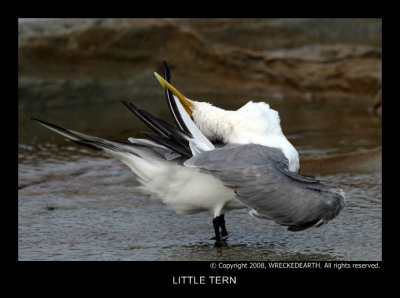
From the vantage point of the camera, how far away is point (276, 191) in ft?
10.9

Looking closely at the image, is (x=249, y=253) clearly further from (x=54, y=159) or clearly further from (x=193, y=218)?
(x=54, y=159)

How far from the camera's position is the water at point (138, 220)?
3.59m

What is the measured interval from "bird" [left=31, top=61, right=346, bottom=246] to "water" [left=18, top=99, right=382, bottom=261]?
0.82 ft

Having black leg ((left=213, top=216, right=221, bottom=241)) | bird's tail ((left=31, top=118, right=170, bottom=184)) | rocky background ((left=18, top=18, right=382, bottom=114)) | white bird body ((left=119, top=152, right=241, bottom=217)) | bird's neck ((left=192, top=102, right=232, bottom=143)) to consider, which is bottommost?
black leg ((left=213, top=216, right=221, bottom=241))

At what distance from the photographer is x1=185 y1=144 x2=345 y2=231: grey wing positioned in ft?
10.8

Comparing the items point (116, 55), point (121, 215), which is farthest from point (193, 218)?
point (116, 55)

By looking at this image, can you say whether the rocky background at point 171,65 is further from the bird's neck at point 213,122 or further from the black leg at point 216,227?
the black leg at point 216,227

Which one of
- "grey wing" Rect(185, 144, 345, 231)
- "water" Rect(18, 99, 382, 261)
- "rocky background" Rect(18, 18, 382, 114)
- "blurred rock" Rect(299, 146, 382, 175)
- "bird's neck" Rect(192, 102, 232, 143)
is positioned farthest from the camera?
"rocky background" Rect(18, 18, 382, 114)

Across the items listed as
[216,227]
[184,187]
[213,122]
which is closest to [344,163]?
[213,122]

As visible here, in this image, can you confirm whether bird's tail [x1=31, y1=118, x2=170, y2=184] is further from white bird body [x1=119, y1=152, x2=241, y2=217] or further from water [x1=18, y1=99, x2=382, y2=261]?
water [x1=18, y1=99, x2=382, y2=261]

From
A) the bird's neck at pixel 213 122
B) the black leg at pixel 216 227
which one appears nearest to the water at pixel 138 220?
the black leg at pixel 216 227

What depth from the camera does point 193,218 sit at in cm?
434

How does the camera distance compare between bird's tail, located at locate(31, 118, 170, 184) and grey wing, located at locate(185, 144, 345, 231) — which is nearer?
grey wing, located at locate(185, 144, 345, 231)

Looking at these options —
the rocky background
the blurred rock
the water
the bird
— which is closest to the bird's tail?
the bird
